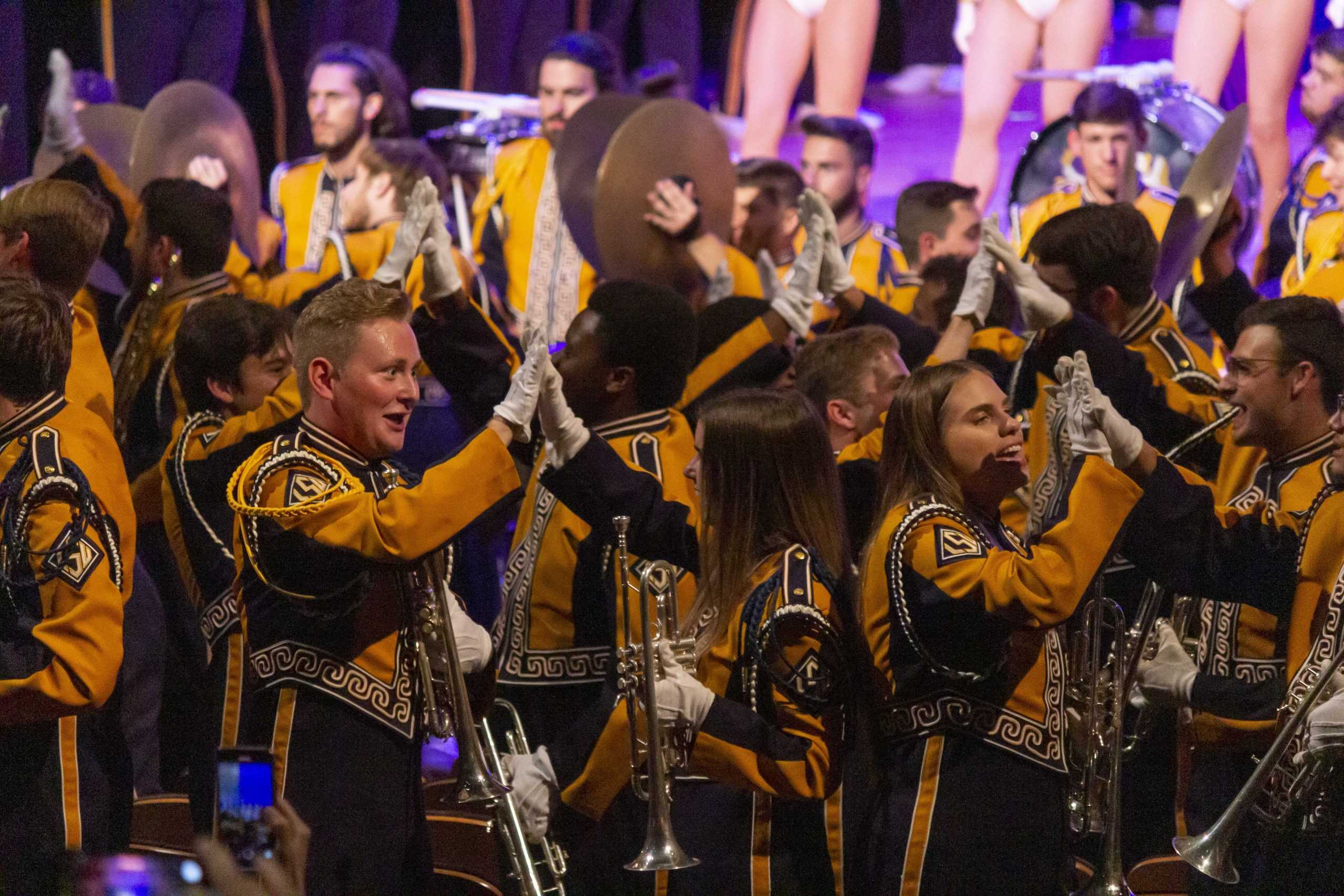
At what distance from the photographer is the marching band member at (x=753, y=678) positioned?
10.2ft

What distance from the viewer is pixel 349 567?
3.01 metres

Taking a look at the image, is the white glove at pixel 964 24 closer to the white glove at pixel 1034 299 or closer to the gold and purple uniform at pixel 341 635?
the white glove at pixel 1034 299

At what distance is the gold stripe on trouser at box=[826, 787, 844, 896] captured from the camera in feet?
10.8

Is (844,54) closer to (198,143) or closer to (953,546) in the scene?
(198,143)

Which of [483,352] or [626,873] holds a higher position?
[483,352]

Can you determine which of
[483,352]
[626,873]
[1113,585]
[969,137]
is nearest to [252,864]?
[626,873]

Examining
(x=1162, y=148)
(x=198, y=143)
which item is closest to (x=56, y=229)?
(x=198, y=143)

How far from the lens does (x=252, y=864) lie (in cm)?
209

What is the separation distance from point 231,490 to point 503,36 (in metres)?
7.58

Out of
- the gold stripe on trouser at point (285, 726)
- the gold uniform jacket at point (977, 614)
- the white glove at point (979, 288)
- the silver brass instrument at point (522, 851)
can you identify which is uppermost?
the white glove at point (979, 288)

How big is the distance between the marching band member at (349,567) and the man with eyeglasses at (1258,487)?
1.47m

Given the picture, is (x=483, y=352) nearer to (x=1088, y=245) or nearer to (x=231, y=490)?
(x=231, y=490)

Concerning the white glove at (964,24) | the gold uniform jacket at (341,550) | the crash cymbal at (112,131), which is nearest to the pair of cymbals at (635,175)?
the crash cymbal at (112,131)

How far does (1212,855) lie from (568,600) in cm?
155
